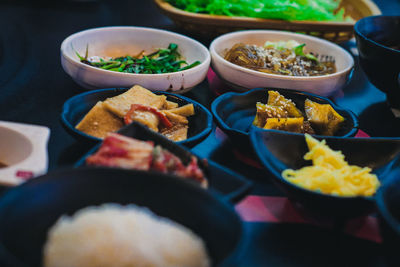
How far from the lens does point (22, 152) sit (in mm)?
1202

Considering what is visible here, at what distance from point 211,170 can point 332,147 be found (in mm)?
540

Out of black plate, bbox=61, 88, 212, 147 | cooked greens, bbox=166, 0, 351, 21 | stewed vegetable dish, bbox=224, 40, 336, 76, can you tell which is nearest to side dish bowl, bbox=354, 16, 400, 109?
stewed vegetable dish, bbox=224, 40, 336, 76

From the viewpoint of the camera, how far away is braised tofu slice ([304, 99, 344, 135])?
5.67 ft

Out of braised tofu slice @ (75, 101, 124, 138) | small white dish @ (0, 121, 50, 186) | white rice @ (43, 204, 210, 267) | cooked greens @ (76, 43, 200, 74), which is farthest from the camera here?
cooked greens @ (76, 43, 200, 74)

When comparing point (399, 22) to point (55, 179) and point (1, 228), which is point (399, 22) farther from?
point (1, 228)

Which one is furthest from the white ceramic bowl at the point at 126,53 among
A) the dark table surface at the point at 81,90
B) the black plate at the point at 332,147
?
the black plate at the point at 332,147

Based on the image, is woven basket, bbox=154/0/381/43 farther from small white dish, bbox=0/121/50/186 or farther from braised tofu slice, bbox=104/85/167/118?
small white dish, bbox=0/121/50/186

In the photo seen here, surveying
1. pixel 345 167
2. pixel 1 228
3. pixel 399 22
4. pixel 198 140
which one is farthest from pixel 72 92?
pixel 399 22

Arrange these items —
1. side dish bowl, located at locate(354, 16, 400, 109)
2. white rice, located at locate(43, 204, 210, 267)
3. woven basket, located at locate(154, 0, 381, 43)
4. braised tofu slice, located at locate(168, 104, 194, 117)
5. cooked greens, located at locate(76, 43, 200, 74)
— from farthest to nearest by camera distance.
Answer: woven basket, located at locate(154, 0, 381, 43) → cooked greens, located at locate(76, 43, 200, 74) → side dish bowl, located at locate(354, 16, 400, 109) → braised tofu slice, located at locate(168, 104, 194, 117) → white rice, located at locate(43, 204, 210, 267)

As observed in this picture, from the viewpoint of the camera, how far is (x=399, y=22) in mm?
2336

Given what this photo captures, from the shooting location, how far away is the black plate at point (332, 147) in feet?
3.78

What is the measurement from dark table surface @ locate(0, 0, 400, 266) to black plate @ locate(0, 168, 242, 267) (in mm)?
87

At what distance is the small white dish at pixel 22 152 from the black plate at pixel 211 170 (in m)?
0.11

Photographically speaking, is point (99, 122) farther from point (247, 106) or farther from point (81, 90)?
point (247, 106)
